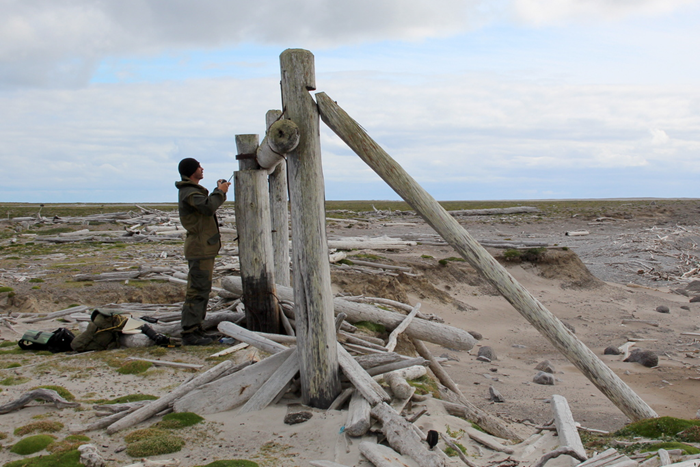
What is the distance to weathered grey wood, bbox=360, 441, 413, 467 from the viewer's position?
3396mm

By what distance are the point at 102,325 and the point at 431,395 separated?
14.3ft

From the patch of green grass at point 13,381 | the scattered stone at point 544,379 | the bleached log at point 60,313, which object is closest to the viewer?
the patch of green grass at point 13,381

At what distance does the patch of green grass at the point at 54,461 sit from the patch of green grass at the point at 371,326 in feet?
12.7

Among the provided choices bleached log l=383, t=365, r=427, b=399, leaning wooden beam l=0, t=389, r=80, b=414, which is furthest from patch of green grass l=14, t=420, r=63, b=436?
bleached log l=383, t=365, r=427, b=399

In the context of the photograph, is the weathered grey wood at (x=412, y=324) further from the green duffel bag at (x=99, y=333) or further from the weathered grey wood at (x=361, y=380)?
the green duffel bag at (x=99, y=333)

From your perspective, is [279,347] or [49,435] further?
[279,347]

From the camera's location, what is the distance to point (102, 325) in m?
6.52

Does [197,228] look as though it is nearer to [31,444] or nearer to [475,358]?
[31,444]

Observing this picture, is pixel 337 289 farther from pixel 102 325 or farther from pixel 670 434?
pixel 670 434

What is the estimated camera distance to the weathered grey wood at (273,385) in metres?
4.55

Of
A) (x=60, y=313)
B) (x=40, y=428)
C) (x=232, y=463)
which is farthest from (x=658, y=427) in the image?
(x=60, y=313)

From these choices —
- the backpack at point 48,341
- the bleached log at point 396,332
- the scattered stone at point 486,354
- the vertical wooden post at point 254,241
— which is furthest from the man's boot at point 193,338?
the scattered stone at point 486,354

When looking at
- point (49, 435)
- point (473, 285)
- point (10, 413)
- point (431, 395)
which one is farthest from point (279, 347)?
point (473, 285)

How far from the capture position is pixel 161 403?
448 cm
